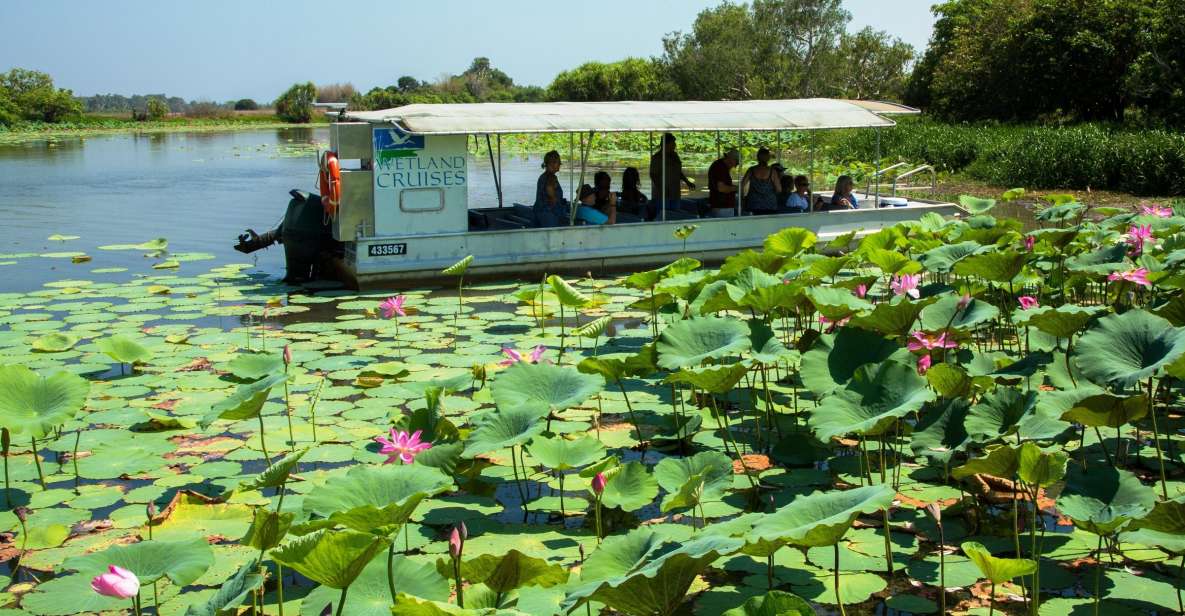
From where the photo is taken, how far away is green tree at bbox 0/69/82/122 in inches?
2324

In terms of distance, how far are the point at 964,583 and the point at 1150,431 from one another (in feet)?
7.80

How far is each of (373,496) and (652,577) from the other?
3.73 feet

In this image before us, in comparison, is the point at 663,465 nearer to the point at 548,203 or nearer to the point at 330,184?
the point at 330,184

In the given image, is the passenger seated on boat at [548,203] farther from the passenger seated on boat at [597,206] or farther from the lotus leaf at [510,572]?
the lotus leaf at [510,572]

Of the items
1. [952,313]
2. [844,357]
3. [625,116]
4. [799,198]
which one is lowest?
[844,357]

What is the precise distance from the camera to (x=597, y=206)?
11102mm

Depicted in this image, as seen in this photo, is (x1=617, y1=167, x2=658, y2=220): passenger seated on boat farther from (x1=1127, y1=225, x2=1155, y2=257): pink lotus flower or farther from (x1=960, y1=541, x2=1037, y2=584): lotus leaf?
(x1=960, y1=541, x2=1037, y2=584): lotus leaf

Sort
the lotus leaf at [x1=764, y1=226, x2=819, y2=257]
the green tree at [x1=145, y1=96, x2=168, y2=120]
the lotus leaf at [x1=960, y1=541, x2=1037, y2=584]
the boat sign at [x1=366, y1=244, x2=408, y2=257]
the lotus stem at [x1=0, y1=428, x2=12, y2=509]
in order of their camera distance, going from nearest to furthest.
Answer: the lotus leaf at [x1=960, y1=541, x2=1037, y2=584], the lotus stem at [x1=0, y1=428, x2=12, y2=509], the lotus leaf at [x1=764, y1=226, x2=819, y2=257], the boat sign at [x1=366, y1=244, x2=408, y2=257], the green tree at [x1=145, y1=96, x2=168, y2=120]

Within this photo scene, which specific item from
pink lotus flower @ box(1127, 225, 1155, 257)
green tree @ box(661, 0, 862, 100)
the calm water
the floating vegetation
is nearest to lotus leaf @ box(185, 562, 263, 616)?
the floating vegetation

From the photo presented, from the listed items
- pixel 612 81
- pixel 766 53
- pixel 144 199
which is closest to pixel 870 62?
pixel 766 53

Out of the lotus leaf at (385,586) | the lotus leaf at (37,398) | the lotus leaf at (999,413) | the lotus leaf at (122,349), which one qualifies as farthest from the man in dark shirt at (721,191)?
the lotus leaf at (385,586)

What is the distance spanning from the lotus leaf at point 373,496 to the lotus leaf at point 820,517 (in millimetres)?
1016

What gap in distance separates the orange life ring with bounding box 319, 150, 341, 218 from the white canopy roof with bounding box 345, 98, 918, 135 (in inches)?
23.1

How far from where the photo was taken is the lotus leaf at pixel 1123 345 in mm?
3986
